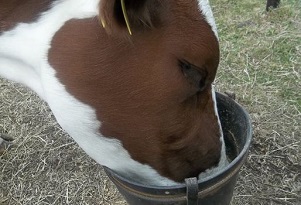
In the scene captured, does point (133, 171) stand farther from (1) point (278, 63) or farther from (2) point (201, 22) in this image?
(1) point (278, 63)

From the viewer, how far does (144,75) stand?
3.76ft

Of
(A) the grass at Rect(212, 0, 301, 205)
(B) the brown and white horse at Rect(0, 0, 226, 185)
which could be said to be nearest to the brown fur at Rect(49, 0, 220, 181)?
(B) the brown and white horse at Rect(0, 0, 226, 185)

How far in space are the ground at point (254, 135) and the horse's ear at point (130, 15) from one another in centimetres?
90

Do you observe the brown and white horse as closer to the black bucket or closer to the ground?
the black bucket

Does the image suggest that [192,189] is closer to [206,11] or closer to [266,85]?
[206,11]

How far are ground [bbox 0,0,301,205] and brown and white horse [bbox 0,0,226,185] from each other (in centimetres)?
60

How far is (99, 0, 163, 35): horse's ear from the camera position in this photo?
3.25 ft

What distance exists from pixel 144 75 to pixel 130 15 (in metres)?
0.15

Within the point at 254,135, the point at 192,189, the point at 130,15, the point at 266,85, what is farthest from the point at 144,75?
the point at 266,85

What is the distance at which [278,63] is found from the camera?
2.41 meters

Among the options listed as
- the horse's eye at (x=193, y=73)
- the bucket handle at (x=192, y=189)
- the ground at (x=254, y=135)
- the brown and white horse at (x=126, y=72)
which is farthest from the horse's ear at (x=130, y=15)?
the ground at (x=254, y=135)

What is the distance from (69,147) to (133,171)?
811mm

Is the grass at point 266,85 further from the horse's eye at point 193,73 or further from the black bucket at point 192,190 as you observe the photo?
the horse's eye at point 193,73

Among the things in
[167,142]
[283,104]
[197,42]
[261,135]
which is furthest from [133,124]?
[283,104]
